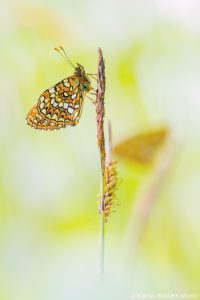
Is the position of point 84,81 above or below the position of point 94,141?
above

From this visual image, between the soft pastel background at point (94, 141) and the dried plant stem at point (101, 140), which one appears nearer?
the dried plant stem at point (101, 140)

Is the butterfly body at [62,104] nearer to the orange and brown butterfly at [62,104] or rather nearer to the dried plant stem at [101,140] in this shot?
the orange and brown butterfly at [62,104]

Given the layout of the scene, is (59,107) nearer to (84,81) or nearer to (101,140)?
(84,81)

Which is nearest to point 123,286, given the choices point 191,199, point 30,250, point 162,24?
point 30,250

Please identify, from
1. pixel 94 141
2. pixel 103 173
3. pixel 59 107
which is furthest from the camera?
pixel 94 141

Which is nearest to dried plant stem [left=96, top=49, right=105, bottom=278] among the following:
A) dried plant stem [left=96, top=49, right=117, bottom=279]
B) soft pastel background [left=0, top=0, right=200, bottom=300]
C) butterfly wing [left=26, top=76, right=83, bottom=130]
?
dried plant stem [left=96, top=49, right=117, bottom=279]

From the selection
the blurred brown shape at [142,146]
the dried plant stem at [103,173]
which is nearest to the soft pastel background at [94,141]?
the blurred brown shape at [142,146]

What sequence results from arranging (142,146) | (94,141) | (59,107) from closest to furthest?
(142,146) → (59,107) → (94,141)

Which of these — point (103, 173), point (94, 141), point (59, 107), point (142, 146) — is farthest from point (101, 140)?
point (94, 141)
